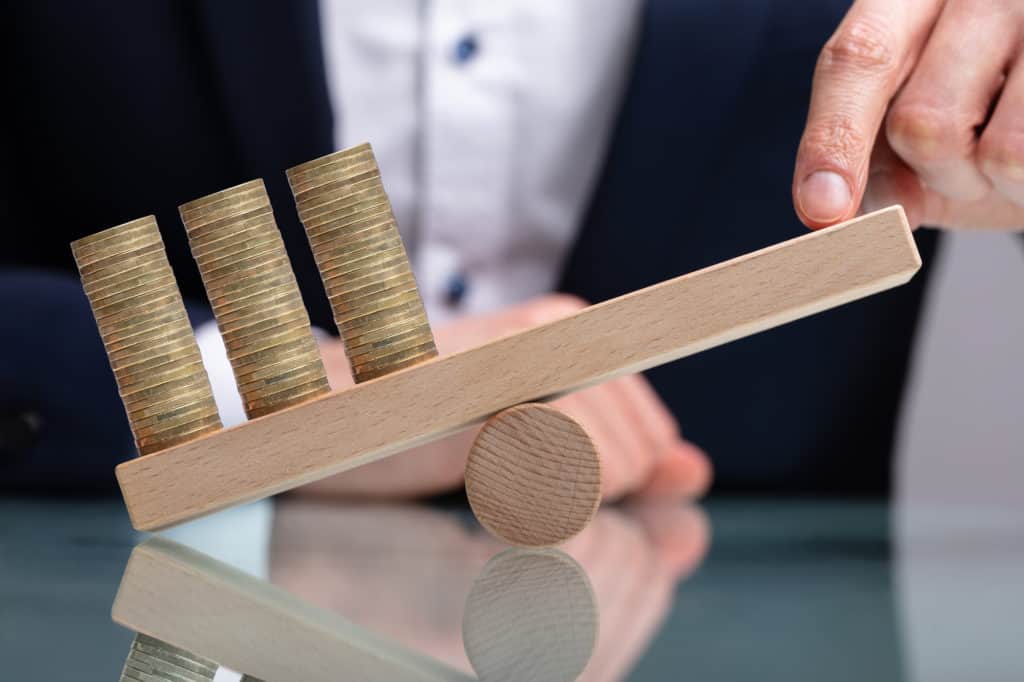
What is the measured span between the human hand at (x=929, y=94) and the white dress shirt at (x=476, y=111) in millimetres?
545

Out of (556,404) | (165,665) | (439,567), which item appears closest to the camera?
(165,665)

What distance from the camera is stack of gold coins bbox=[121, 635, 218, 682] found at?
13.6 inches

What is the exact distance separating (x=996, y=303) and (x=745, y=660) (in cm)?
148

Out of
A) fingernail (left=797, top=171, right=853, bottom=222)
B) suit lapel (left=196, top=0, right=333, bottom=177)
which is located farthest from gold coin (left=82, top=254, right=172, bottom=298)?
suit lapel (left=196, top=0, right=333, bottom=177)

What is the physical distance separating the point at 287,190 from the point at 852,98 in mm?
711

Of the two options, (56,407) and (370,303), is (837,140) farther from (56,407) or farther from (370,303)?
(56,407)

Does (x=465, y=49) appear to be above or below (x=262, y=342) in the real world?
above

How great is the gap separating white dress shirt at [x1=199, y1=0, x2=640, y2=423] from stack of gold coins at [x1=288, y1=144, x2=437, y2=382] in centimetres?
66

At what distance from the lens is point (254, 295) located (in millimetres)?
453

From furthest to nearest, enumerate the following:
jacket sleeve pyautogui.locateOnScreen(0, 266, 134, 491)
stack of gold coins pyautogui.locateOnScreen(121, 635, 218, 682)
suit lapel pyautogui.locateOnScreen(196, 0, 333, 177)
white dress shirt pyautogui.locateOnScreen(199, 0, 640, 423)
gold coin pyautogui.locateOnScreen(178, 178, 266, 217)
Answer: white dress shirt pyautogui.locateOnScreen(199, 0, 640, 423)
suit lapel pyautogui.locateOnScreen(196, 0, 333, 177)
jacket sleeve pyautogui.locateOnScreen(0, 266, 134, 491)
gold coin pyautogui.locateOnScreen(178, 178, 266, 217)
stack of gold coins pyautogui.locateOnScreen(121, 635, 218, 682)

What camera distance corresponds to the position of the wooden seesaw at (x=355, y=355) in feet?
1.44

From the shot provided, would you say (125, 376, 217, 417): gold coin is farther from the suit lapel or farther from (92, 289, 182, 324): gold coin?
the suit lapel

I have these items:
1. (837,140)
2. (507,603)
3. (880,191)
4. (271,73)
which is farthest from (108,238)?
(271,73)

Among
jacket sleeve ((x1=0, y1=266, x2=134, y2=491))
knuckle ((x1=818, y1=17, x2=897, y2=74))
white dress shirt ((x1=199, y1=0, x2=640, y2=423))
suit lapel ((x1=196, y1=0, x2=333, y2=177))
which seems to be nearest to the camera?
knuckle ((x1=818, y1=17, x2=897, y2=74))
